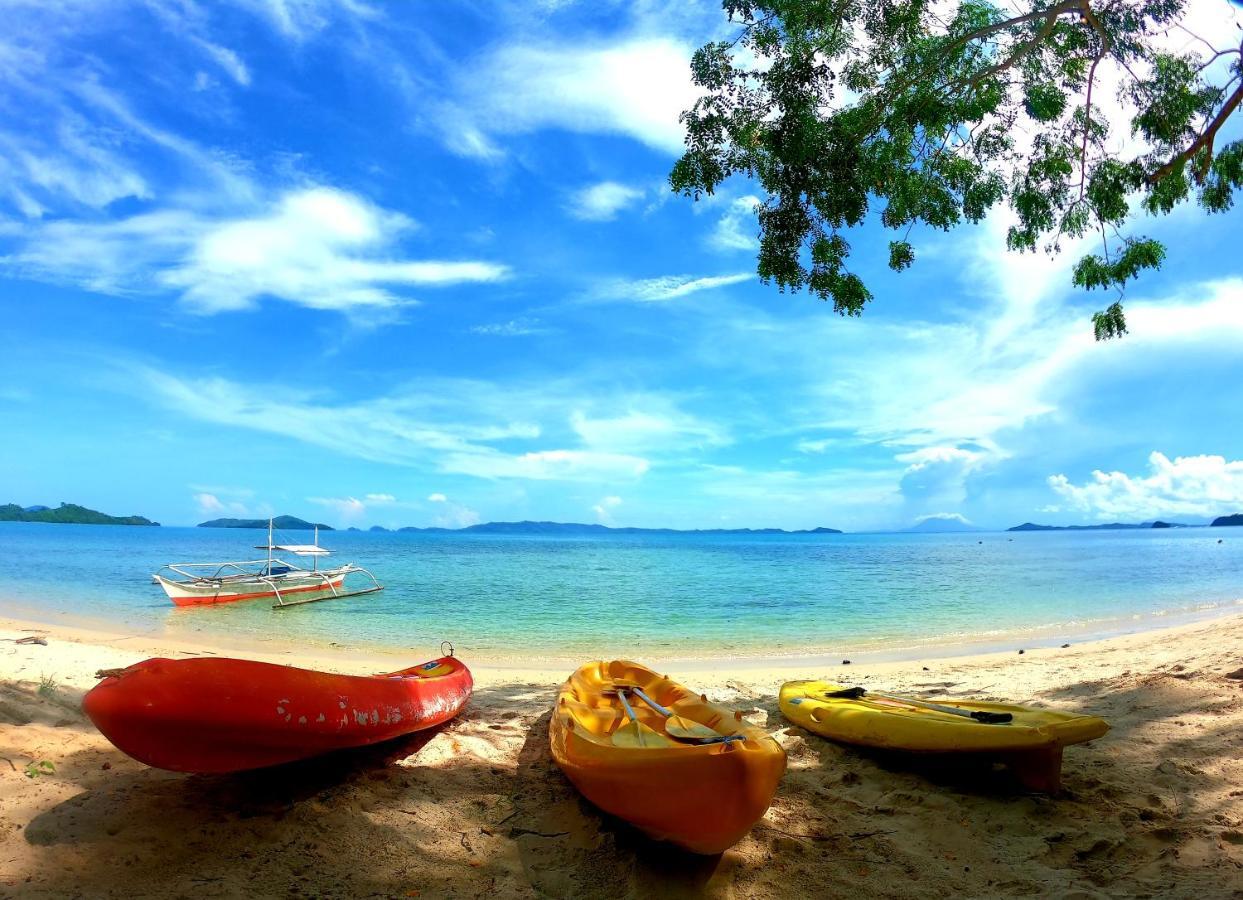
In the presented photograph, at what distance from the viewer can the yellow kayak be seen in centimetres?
421

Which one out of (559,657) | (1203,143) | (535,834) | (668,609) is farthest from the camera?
(668,609)

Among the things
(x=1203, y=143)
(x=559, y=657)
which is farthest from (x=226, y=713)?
(x=1203, y=143)

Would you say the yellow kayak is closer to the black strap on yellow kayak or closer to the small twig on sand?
the black strap on yellow kayak

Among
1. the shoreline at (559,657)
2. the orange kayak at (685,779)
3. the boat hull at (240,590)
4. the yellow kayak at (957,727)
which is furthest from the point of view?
the boat hull at (240,590)

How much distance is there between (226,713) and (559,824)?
6.40 feet

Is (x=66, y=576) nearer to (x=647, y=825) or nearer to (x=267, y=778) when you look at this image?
(x=267, y=778)

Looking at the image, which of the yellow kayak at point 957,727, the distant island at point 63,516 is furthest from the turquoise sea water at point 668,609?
the distant island at point 63,516

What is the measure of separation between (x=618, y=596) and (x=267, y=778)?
18.9 meters

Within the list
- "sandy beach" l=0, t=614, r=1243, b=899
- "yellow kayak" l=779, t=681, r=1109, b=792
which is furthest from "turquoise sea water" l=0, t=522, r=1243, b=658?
"sandy beach" l=0, t=614, r=1243, b=899

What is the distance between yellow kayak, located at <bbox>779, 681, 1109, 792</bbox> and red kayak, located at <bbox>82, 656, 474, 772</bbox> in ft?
11.4

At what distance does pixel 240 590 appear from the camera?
774 inches

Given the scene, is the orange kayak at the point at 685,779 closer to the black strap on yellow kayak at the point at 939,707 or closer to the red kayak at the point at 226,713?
the red kayak at the point at 226,713

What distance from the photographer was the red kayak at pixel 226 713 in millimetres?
3297

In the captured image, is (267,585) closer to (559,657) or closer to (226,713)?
(559,657)
